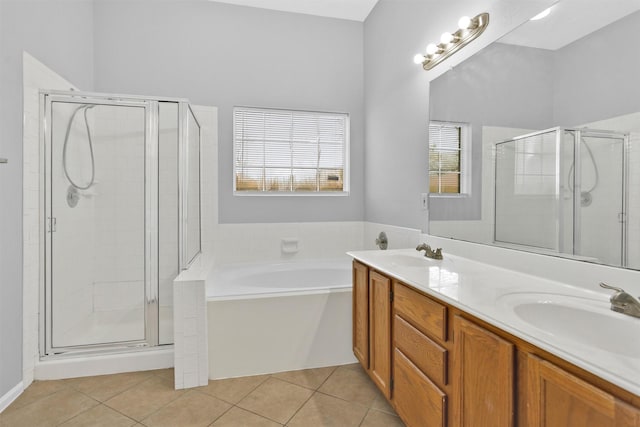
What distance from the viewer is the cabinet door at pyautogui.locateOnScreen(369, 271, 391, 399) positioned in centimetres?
164

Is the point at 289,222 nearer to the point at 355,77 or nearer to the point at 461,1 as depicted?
the point at 355,77

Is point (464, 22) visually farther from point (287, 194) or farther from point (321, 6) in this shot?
point (287, 194)

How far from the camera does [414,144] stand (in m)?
2.42

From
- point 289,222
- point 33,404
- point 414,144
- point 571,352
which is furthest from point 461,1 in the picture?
point 33,404

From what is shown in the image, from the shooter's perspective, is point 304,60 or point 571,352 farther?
point 304,60

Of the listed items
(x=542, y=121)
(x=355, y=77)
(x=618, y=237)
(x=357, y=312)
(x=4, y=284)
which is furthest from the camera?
(x=355, y=77)

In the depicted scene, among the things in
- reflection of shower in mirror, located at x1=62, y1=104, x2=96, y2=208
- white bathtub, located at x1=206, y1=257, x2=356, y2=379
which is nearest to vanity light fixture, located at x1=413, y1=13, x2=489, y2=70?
white bathtub, located at x1=206, y1=257, x2=356, y2=379

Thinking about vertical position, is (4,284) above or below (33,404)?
above

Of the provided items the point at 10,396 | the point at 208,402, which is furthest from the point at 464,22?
the point at 10,396

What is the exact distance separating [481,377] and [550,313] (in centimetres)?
32

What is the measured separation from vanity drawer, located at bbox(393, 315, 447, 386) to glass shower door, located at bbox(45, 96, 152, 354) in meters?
1.81

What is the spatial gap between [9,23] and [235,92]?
163cm

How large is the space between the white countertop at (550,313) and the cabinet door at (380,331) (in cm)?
20

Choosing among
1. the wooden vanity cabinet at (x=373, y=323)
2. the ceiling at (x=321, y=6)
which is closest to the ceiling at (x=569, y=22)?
the wooden vanity cabinet at (x=373, y=323)
